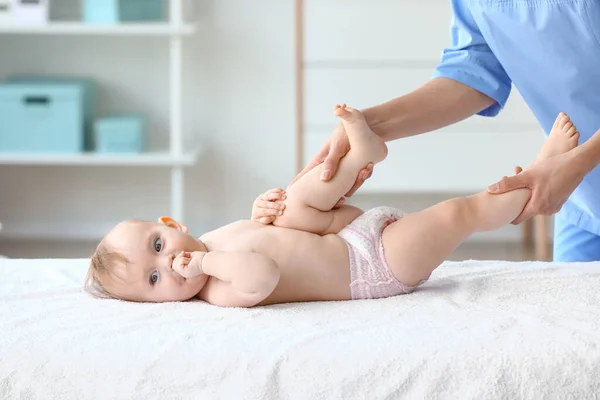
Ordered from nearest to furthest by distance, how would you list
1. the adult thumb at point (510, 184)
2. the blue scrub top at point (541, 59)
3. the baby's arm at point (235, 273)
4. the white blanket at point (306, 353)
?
the white blanket at point (306, 353) < the baby's arm at point (235, 273) < the adult thumb at point (510, 184) < the blue scrub top at point (541, 59)

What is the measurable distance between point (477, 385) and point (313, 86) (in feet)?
8.12

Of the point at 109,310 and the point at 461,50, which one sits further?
the point at 461,50

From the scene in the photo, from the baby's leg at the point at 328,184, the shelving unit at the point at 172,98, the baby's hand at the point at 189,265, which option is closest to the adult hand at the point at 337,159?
the baby's leg at the point at 328,184

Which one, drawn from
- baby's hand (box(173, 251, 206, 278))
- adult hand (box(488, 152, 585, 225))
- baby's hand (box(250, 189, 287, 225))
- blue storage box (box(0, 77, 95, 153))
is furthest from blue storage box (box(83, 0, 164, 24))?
adult hand (box(488, 152, 585, 225))

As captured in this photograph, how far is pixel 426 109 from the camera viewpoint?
5.53ft

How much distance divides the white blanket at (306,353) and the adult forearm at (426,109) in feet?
1.33

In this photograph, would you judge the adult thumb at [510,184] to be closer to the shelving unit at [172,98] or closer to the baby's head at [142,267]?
the baby's head at [142,267]

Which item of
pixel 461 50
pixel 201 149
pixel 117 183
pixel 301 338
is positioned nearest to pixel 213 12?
pixel 201 149

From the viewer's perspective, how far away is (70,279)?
163cm

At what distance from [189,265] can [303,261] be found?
7.3 inches

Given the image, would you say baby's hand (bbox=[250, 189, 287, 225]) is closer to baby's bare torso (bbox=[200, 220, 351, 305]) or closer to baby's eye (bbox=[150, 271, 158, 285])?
baby's bare torso (bbox=[200, 220, 351, 305])

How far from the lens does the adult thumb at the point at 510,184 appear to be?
1.46 m

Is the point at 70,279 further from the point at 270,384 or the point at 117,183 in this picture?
the point at 117,183

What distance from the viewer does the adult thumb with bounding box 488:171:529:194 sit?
146cm
